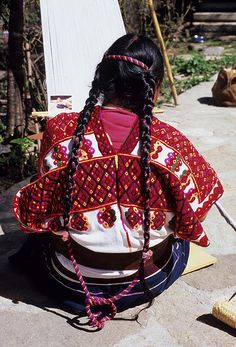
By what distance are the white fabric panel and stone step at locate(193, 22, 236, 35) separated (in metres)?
6.50

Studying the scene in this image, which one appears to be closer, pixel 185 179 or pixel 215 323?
pixel 185 179

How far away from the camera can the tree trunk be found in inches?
163

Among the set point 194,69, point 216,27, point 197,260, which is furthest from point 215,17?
point 197,260

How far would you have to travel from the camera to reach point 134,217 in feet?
6.73

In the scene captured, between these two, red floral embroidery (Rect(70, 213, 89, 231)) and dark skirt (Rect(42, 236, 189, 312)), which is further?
dark skirt (Rect(42, 236, 189, 312))

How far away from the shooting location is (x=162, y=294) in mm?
2422

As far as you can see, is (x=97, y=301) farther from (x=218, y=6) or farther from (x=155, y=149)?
(x=218, y=6)

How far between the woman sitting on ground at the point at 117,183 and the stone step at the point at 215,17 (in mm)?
8539

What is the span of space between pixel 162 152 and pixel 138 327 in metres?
0.69

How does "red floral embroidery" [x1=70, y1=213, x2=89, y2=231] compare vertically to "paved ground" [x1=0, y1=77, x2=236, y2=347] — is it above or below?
above

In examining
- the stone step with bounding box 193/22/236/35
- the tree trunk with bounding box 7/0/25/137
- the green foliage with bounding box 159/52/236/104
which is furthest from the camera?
the stone step with bounding box 193/22/236/35

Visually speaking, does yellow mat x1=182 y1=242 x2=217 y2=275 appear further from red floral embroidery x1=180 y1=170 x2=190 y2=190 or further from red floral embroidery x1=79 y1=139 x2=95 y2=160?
red floral embroidery x1=79 y1=139 x2=95 y2=160

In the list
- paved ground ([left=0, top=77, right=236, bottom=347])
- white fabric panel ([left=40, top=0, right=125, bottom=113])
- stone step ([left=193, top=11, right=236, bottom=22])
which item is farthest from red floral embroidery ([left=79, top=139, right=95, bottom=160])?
stone step ([left=193, top=11, right=236, bottom=22])

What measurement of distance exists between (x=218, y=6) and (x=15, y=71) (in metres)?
6.94
